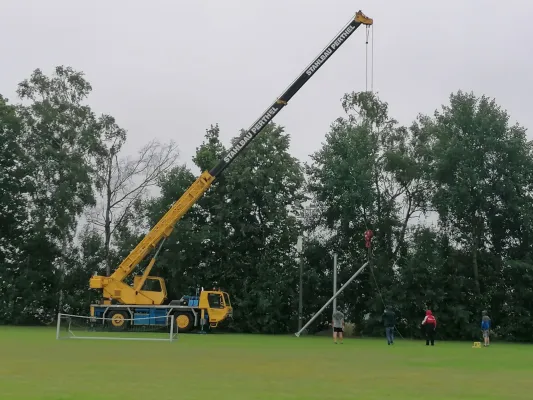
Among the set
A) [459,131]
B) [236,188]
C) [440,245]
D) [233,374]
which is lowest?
[233,374]

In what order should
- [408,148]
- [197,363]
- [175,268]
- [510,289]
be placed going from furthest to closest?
[408,148]
[175,268]
[510,289]
[197,363]

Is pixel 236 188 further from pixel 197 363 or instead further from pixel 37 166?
pixel 197 363

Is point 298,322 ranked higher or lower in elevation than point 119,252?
lower

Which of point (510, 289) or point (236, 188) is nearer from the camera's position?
point (510, 289)

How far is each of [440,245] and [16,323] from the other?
2583cm

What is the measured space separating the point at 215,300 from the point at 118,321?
200 inches

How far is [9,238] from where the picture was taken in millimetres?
42594

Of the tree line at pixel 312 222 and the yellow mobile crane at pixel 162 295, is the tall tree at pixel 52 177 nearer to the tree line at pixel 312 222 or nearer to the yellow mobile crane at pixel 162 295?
the tree line at pixel 312 222

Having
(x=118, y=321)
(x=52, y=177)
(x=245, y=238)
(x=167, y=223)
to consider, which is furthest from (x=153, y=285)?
(x=52, y=177)

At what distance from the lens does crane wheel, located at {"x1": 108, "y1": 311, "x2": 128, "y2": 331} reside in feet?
111

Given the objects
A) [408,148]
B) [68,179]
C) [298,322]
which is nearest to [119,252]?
[68,179]

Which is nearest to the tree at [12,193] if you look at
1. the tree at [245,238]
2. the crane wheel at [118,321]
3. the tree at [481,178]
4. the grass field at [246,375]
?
the tree at [245,238]

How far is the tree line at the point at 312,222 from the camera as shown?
36531mm

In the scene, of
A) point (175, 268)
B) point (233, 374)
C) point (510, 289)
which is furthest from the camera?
point (175, 268)
